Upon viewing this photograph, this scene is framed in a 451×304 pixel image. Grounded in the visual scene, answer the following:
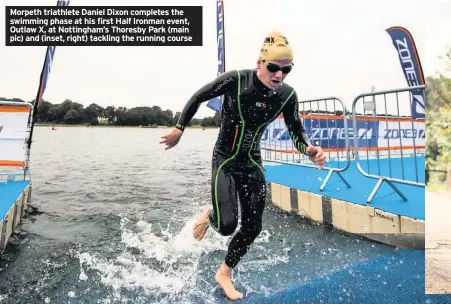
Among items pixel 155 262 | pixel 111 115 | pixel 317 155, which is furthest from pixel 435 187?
pixel 111 115

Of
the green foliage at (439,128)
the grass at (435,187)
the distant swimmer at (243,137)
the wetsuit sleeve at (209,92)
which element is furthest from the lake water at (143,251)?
the green foliage at (439,128)

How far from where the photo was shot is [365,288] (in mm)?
2369

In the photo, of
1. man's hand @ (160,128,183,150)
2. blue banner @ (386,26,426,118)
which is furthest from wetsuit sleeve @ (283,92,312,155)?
blue banner @ (386,26,426,118)

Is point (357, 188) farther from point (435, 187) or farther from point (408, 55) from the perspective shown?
point (408, 55)

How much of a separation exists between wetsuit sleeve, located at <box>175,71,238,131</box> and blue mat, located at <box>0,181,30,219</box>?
2219 millimetres

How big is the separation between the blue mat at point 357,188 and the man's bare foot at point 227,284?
1712 millimetres

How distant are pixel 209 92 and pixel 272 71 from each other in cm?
40

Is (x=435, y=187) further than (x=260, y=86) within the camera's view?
Yes

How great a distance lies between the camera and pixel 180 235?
3709 mm

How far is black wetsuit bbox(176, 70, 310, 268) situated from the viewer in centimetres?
216

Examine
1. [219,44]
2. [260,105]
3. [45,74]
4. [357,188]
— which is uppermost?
[219,44]

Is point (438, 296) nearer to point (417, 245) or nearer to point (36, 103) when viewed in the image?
point (417, 245)

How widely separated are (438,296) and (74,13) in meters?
3.56

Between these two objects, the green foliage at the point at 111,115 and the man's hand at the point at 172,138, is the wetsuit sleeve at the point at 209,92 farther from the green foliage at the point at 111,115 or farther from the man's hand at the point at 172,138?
the green foliage at the point at 111,115
